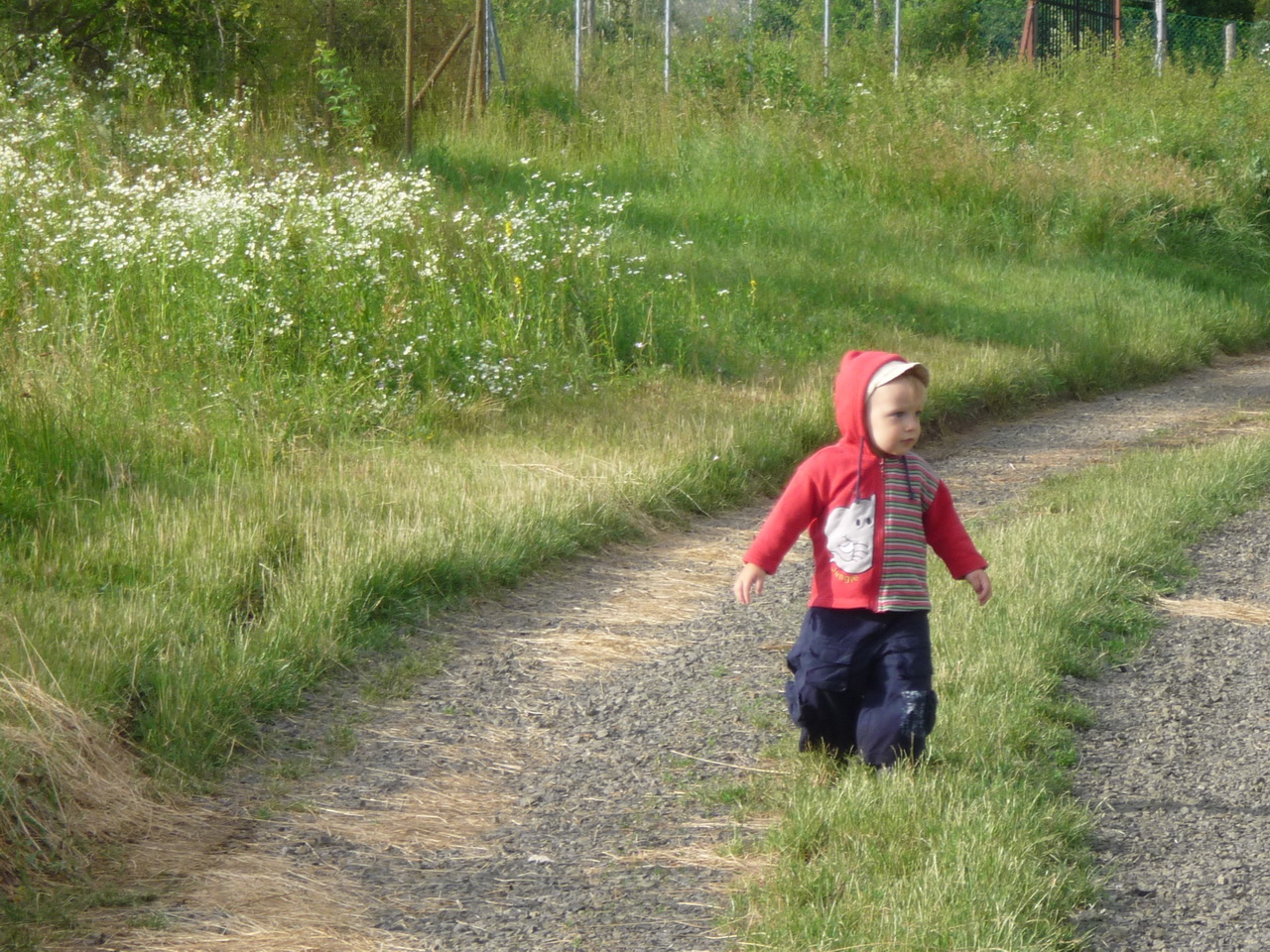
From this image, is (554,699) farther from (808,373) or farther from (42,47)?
(42,47)

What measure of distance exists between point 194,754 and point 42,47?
29.7 ft

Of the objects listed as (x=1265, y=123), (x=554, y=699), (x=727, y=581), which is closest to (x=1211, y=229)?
(x=1265, y=123)

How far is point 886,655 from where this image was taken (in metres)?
3.47

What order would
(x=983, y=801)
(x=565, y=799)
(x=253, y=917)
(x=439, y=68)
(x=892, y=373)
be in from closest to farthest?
(x=253, y=917) < (x=983, y=801) < (x=892, y=373) < (x=565, y=799) < (x=439, y=68)

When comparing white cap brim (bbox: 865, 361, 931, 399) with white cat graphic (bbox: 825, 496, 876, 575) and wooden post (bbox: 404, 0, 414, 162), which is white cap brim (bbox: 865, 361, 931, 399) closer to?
white cat graphic (bbox: 825, 496, 876, 575)

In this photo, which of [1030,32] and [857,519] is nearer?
[857,519]

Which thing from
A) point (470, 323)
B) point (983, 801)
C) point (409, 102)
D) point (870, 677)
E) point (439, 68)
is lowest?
point (983, 801)

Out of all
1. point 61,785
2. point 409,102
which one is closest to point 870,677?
point 61,785

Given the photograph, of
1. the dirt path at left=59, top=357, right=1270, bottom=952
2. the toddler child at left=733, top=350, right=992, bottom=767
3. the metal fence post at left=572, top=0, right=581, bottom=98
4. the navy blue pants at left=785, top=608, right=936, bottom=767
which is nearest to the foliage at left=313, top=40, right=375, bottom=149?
the metal fence post at left=572, top=0, right=581, bottom=98

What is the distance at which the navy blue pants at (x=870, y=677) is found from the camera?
345 centimetres

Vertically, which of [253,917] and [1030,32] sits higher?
[1030,32]

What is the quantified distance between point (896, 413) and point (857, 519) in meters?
0.28

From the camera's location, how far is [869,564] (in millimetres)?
3477

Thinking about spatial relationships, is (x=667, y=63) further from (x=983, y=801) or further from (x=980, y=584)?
(x=983, y=801)
